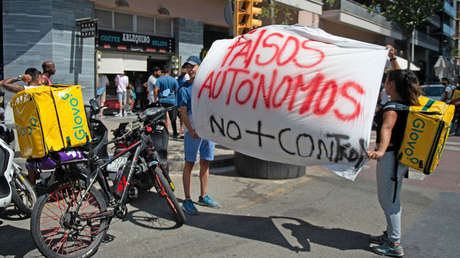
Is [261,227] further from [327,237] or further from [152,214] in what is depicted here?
[152,214]

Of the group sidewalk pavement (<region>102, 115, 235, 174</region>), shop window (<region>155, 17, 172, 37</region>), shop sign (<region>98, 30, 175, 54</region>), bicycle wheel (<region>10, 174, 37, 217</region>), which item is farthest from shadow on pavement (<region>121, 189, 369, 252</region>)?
shop window (<region>155, 17, 172, 37</region>)

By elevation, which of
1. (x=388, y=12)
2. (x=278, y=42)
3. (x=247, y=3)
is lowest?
(x=278, y=42)

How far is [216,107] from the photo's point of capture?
3486 millimetres

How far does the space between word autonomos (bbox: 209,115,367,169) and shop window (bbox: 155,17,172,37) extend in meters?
13.0

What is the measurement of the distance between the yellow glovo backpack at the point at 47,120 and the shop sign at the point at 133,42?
10.0 m

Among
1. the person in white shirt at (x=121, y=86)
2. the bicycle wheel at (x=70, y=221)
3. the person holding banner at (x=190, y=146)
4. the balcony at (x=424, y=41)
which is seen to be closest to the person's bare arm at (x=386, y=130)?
the person holding banner at (x=190, y=146)

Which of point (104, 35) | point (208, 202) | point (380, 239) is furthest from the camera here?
point (104, 35)

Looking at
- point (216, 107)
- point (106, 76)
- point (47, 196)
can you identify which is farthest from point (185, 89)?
point (106, 76)

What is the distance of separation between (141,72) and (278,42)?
507 inches

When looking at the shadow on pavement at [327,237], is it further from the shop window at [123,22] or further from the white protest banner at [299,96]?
the shop window at [123,22]

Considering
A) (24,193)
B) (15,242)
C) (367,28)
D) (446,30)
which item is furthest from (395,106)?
(446,30)

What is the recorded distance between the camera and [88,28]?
38.7ft

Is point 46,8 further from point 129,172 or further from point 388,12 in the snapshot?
point 388,12

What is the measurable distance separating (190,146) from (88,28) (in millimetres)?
8617
